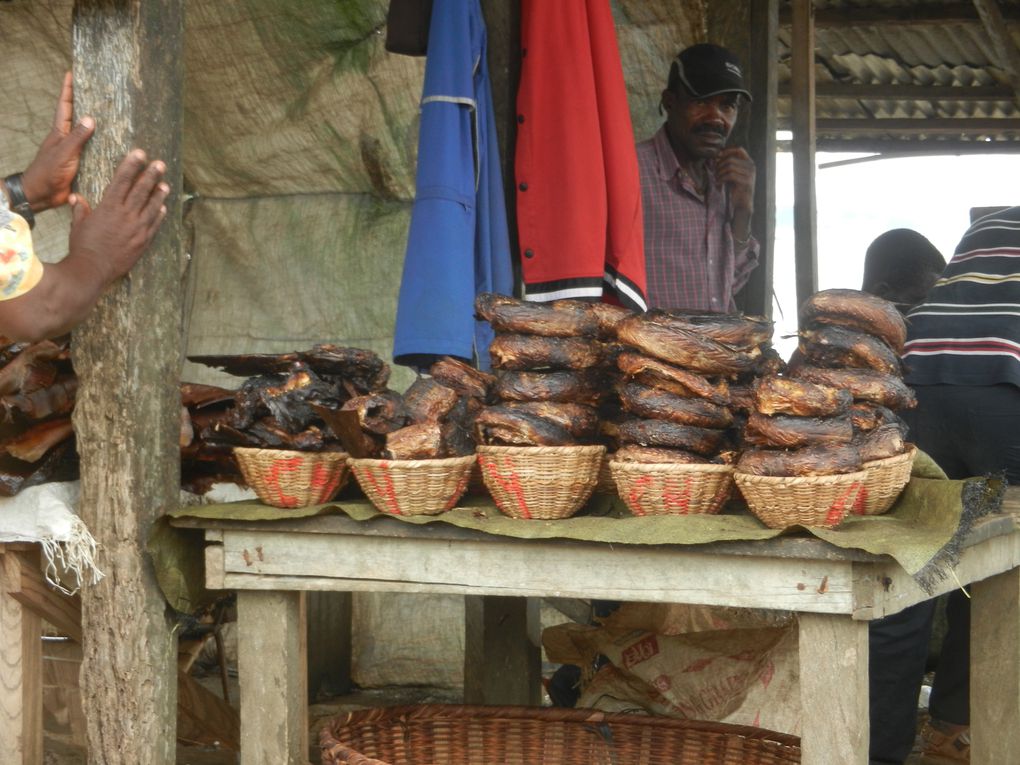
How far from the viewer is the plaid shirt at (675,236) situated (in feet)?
14.8

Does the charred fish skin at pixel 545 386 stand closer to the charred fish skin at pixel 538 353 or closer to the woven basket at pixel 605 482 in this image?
the charred fish skin at pixel 538 353

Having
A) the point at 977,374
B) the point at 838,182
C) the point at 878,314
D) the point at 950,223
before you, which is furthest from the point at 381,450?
the point at 838,182

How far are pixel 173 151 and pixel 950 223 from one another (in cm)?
869

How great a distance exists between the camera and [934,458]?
4.10m

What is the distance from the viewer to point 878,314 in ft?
9.20

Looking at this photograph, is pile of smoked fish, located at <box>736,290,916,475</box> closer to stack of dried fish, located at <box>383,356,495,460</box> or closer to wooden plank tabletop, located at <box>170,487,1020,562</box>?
wooden plank tabletop, located at <box>170,487,1020,562</box>

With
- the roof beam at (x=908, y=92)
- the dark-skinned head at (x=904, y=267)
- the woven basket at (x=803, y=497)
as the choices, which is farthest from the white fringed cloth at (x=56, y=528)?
the roof beam at (x=908, y=92)

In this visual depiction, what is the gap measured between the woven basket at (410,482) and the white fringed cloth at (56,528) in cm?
75

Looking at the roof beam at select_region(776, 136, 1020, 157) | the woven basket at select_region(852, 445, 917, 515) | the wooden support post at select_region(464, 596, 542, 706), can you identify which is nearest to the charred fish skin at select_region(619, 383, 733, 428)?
the woven basket at select_region(852, 445, 917, 515)

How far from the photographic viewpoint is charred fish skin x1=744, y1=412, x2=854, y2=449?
8.34 ft

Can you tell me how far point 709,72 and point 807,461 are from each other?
7.32ft

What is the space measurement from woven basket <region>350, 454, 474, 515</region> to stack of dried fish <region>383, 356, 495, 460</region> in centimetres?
4

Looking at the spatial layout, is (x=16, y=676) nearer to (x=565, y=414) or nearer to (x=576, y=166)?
(x=565, y=414)

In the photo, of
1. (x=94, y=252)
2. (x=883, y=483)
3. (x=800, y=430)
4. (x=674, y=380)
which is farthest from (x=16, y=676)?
(x=883, y=483)
